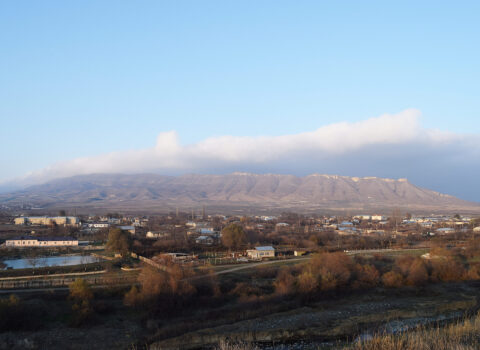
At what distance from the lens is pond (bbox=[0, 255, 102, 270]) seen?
99.0ft

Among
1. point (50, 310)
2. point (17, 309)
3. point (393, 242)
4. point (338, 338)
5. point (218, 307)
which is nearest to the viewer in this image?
point (338, 338)

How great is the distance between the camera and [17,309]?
57.9ft

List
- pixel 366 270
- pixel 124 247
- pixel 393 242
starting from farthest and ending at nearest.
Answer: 1. pixel 393 242
2. pixel 124 247
3. pixel 366 270

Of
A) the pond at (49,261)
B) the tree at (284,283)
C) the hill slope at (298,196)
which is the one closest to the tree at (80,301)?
the tree at (284,283)

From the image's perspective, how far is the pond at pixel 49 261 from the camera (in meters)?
30.2

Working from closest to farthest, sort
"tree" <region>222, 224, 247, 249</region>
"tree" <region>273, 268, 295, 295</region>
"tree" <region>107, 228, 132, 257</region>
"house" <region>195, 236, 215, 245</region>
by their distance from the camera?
"tree" <region>273, 268, 295, 295</region> < "tree" <region>107, 228, 132, 257</region> < "tree" <region>222, 224, 247, 249</region> < "house" <region>195, 236, 215, 245</region>

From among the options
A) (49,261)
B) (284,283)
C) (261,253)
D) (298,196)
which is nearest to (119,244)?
(49,261)

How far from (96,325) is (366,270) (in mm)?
16813

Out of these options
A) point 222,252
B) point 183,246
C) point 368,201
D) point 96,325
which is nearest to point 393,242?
point 222,252

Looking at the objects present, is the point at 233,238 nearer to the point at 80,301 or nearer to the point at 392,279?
the point at 392,279

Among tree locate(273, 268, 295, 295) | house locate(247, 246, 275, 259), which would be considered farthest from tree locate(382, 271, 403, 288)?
house locate(247, 246, 275, 259)

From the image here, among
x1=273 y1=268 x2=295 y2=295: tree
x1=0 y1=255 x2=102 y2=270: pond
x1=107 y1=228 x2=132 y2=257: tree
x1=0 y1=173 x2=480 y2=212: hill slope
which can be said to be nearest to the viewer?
x1=273 y1=268 x2=295 y2=295: tree

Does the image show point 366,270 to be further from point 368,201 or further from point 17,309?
point 368,201

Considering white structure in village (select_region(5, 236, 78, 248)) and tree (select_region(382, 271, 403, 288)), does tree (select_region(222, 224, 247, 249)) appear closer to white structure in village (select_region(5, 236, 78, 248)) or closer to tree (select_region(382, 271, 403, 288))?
white structure in village (select_region(5, 236, 78, 248))
